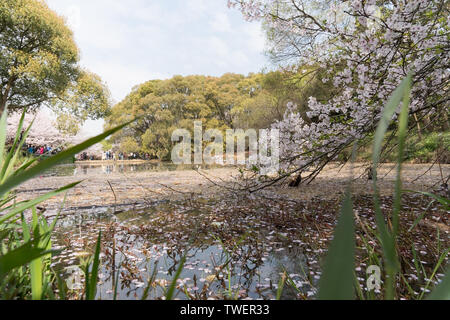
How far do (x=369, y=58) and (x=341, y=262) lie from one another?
107 inches

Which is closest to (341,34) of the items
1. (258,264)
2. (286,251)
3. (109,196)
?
(286,251)

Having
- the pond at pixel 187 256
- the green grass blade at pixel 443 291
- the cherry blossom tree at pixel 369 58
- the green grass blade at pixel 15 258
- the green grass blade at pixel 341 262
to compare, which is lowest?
the pond at pixel 187 256

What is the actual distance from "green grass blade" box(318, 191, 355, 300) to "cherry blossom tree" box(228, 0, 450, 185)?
66.9 inches

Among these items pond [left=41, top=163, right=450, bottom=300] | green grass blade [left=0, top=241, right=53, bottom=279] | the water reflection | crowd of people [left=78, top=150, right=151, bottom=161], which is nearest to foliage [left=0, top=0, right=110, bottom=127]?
the water reflection

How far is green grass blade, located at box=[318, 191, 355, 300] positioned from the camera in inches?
9.2

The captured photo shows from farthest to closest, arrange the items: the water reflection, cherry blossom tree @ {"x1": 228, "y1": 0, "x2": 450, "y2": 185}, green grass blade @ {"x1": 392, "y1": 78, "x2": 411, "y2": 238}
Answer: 1. the water reflection
2. cherry blossom tree @ {"x1": 228, "y1": 0, "x2": 450, "y2": 185}
3. green grass blade @ {"x1": 392, "y1": 78, "x2": 411, "y2": 238}

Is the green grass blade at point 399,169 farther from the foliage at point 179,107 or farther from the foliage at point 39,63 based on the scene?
the foliage at point 179,107

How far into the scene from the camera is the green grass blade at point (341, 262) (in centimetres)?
23

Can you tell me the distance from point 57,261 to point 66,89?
43.0ft

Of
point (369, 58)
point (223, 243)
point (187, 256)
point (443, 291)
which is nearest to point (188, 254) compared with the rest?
point (187, 256)

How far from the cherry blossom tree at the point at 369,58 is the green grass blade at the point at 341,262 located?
5.58 ft

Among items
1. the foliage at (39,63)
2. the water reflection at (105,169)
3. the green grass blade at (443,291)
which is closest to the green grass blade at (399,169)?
the green grass blade at (443,291)

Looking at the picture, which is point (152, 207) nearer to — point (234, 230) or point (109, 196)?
point (109, 196)

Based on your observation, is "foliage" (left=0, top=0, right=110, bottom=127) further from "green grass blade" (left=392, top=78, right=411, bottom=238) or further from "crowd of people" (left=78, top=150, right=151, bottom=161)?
"crowd of people" (left=78, top=150, right=151, bottom=161)
